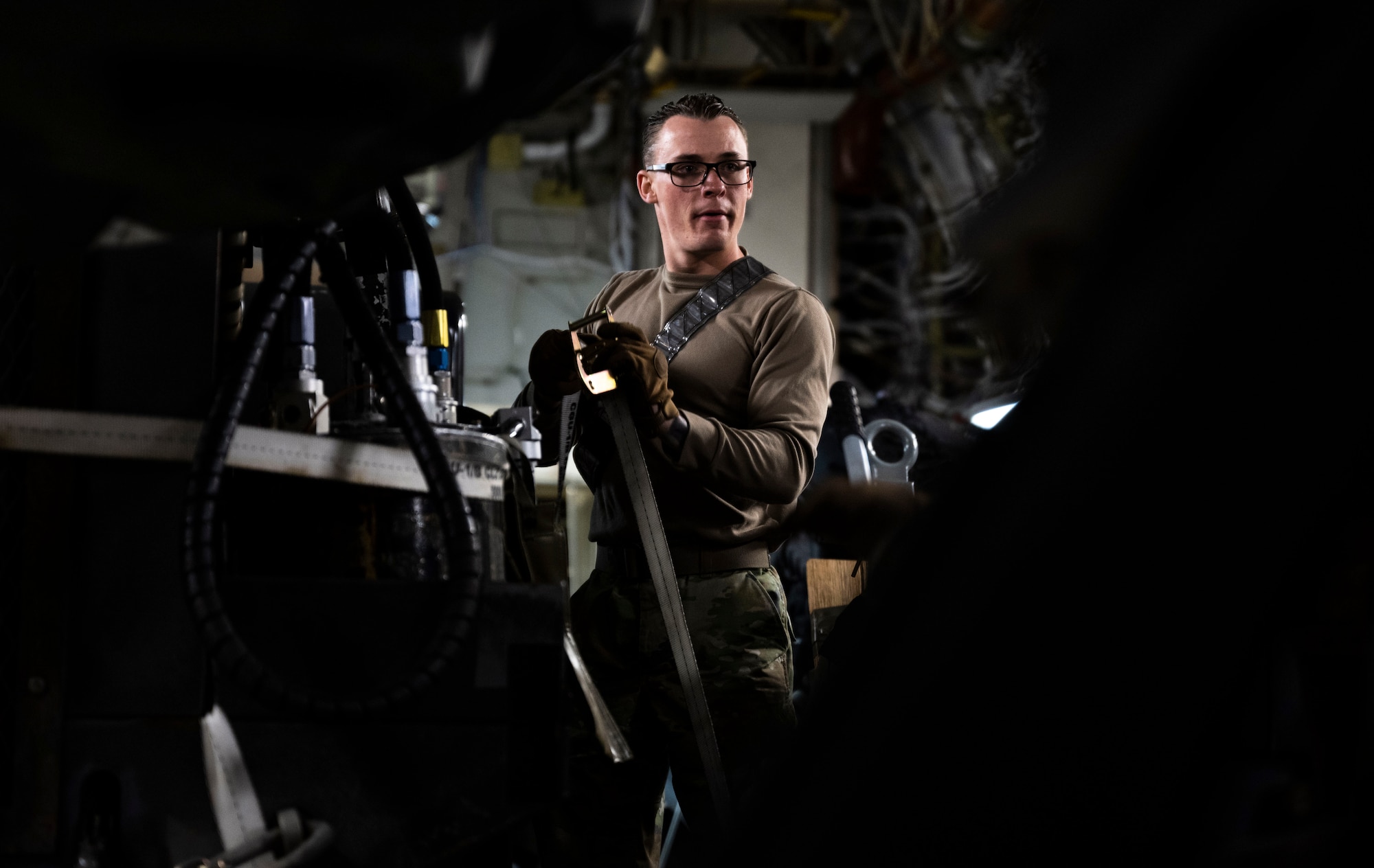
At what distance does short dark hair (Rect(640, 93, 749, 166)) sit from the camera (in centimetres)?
224

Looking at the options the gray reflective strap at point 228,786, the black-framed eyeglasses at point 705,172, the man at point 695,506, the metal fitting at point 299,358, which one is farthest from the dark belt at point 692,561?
the gray reflective strap at point 228,786

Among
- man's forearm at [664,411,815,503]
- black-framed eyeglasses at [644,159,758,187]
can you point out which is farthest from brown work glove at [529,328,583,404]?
black-framed eyeglasses at [644,159,758,187]

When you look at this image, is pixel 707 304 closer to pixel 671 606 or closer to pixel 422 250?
pixel 671 606

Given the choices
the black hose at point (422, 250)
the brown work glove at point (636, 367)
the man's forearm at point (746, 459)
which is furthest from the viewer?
the man's forearm at point (746, 459)

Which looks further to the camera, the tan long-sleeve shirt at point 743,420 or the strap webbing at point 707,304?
the strap webbing at point 707,304

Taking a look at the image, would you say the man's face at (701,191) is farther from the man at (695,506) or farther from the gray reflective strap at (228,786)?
the gray reflective strap at (228,786)

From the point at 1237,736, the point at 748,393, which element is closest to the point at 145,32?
the point at 1237,736

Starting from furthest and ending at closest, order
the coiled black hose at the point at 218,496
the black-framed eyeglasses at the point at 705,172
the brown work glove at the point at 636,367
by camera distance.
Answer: the black-framed eyeglasses at the point at 705,172, the brown work glove at the point at 636,367, the coiled black hose at the point at 218,496

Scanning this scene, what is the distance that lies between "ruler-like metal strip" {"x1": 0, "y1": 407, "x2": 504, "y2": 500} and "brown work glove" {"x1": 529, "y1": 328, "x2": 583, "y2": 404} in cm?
71

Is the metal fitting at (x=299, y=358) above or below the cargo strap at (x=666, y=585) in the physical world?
above

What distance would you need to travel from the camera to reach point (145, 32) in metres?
0.66

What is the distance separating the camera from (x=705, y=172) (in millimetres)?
2217

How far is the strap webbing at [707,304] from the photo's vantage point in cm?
214

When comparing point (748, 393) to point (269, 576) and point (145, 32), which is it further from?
point (145, 32)
